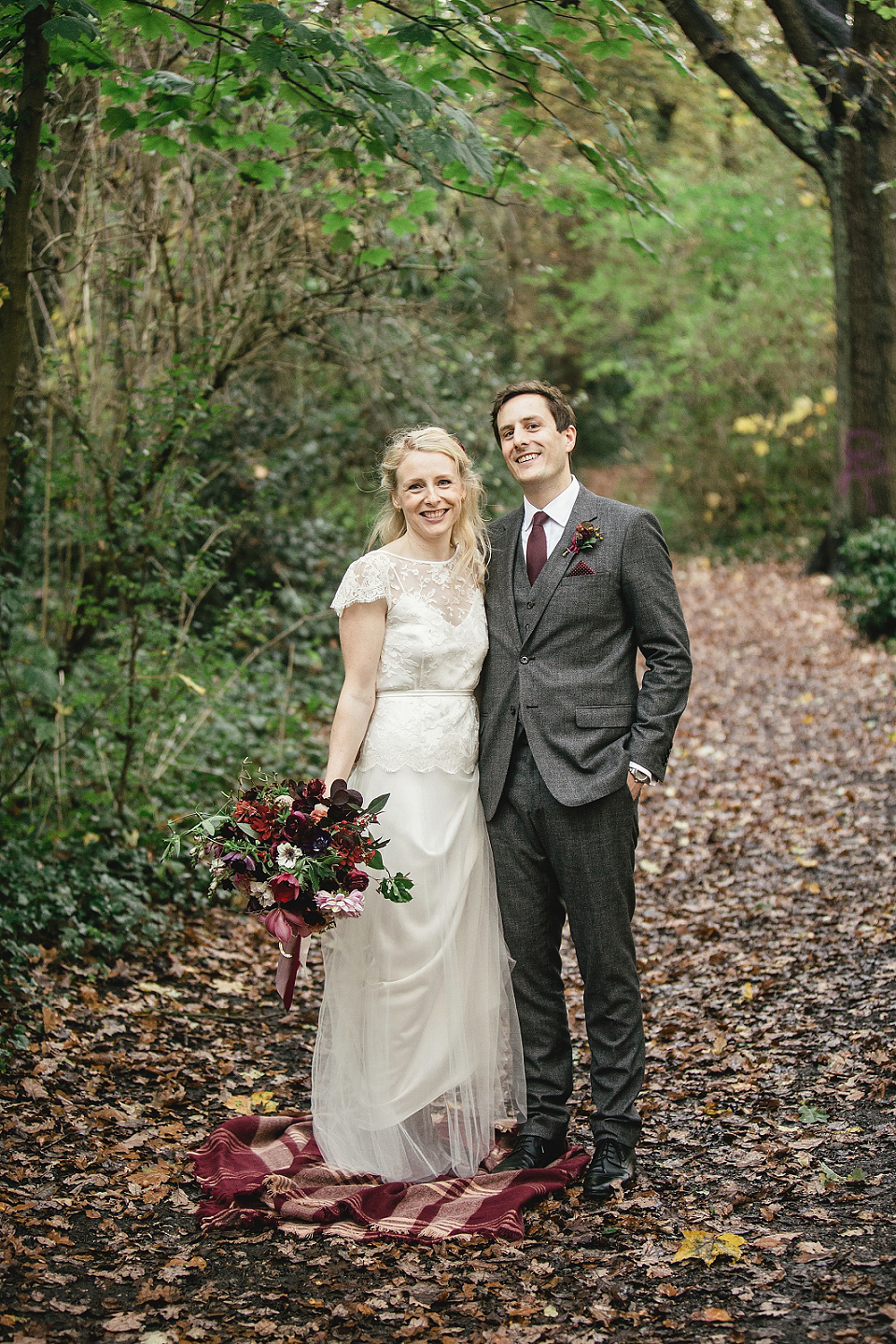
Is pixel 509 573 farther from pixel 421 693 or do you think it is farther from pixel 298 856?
pixel 298 856

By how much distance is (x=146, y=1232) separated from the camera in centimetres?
333

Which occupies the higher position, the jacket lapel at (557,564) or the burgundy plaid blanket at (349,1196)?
the jacket lapel at (557,564)

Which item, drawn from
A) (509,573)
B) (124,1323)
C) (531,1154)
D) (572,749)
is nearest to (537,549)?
(509,573)

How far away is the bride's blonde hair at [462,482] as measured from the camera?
380cm

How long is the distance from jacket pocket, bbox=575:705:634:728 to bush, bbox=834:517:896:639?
788cm

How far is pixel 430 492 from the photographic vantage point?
373cm

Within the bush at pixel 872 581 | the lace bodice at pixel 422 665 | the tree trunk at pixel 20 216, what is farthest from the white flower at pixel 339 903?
the bush at pixel 872 581

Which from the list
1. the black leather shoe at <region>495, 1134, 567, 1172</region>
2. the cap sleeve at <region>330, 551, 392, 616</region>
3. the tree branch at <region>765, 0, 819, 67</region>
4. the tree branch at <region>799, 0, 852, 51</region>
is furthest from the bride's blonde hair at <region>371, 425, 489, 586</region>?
the tree branch at <region>765, 0, 819, 67</region>

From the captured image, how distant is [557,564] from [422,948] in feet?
4.25

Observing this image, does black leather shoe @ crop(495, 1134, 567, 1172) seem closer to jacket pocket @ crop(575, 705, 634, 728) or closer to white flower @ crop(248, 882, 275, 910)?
white flower @ crop(248, 882, 275, 910)

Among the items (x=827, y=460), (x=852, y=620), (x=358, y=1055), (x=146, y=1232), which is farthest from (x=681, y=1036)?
Result: (x=827, y=460)

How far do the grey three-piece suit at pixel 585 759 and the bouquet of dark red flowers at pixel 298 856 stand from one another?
0.48 metres

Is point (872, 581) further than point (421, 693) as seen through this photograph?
Yes

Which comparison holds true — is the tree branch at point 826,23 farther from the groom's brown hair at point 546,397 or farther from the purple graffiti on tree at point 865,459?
the groom's brown hair at point 546,397
